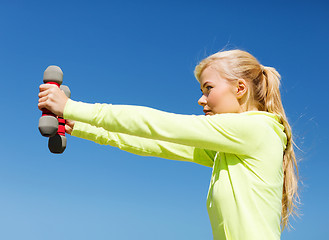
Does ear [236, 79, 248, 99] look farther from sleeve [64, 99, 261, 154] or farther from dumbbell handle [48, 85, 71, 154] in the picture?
dumbbell handle [48, 85, 71, 154]

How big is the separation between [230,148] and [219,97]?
539mm

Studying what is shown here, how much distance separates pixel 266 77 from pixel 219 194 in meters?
1.23

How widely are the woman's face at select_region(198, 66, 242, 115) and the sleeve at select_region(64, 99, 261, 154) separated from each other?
0.34m

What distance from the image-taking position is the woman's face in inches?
130

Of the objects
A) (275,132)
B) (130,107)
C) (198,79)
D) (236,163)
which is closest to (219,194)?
(236,163)

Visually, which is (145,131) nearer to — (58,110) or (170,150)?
(58,110)

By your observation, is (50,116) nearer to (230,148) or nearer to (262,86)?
(230,148)

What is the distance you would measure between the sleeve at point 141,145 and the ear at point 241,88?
64cm

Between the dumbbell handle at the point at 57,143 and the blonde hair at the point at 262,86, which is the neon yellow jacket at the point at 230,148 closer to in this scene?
the blonde hair at the point at 262,86

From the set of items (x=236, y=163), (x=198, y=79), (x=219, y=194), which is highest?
(x=198, y=79)

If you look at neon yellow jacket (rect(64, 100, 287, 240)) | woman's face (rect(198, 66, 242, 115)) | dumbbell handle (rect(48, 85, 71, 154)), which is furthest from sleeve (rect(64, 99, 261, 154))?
dumbbell handle (rect(48, 85, 71, 154))

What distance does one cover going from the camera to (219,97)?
332 centimetres

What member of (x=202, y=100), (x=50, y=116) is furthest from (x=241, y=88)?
(x=50, y=116)

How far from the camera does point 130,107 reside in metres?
2.81
